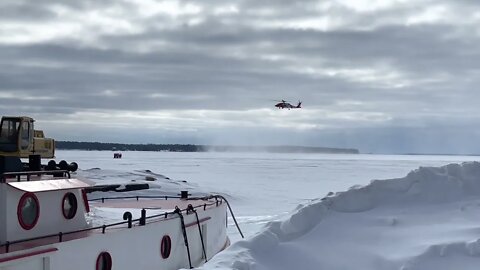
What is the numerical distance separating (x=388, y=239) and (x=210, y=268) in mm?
2597

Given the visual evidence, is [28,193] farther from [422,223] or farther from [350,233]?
[422,223]

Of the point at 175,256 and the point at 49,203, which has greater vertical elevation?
the point at 49,203

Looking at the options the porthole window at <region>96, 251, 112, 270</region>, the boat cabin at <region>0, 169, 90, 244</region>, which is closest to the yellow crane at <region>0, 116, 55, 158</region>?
the boat cabin at <region>0, 169, 90, 244</region>

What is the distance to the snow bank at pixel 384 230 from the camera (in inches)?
279

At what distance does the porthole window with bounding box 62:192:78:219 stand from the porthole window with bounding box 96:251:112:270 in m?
1.11

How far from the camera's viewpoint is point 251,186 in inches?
1919

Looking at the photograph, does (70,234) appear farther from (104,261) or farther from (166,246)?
(166,246)

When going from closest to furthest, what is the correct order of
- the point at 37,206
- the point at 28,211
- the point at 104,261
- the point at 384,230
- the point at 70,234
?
1. the point at 384,230
2. the point at 28,211
3. the point at 37,206
4. the point at 70,234
5. the point at 104,261

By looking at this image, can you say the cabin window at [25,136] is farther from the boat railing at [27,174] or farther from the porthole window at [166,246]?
the porthole window at [166,246]

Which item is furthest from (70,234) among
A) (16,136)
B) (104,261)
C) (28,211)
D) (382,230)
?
(382,230)

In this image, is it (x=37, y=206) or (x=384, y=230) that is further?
(x=37, y=206)

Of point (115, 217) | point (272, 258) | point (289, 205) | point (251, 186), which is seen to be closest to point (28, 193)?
point (115, 217)

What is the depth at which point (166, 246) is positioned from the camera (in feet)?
49.9

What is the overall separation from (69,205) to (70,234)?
787mm
